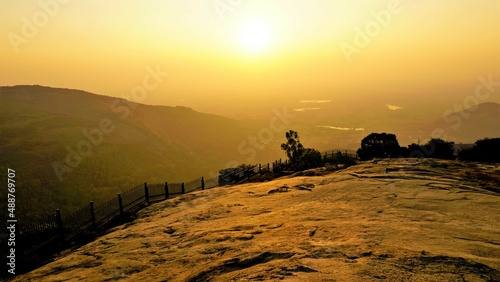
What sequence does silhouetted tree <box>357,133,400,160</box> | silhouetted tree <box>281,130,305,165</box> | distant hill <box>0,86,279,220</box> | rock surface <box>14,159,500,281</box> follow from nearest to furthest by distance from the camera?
rock surface <box>14,159,500,281</box> → silhouetted tree <box>357,133,400,160</box> → silhouetted tree <box>281,130,305,165</box> → distant hill <box>0,86,279,220</box>

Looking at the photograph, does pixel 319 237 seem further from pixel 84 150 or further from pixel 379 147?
pixel 84 150

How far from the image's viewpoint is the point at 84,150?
97.3 meters

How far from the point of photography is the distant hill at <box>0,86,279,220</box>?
62.0m

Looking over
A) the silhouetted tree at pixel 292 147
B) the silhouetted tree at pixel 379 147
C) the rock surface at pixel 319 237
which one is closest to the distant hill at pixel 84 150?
the silhouetted tree at pixel 292 147

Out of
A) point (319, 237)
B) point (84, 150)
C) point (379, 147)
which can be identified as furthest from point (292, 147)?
point (84, 150)

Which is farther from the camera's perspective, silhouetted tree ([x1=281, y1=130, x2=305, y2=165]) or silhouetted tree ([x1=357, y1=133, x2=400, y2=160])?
silhouetted tree ([x1=281, y1=130, x2=305, y2=165])

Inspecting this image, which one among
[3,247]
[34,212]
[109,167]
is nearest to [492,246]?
[3,247]

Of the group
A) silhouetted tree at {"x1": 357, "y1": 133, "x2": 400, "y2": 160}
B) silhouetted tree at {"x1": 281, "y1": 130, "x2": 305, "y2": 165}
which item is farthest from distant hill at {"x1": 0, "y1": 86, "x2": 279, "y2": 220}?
silhouetted tree at {"x1": 357, "y1": 133, "x2": 400, "y2": 160}

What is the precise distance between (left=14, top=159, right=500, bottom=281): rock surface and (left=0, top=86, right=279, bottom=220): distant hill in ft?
163

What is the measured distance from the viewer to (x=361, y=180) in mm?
13633

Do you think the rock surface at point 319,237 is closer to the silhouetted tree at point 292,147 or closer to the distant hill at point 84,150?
the silhouetted tree at point 292,147

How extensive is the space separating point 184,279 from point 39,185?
67.7 metres

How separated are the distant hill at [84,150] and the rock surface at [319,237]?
163 feet

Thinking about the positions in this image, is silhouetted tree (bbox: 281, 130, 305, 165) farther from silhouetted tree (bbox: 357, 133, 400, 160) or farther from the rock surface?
the rock surface
